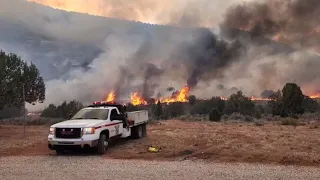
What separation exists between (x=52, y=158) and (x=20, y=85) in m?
29.1

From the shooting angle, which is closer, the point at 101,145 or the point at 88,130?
the point at 88,130

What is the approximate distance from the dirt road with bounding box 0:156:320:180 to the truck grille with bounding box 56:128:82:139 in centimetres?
105

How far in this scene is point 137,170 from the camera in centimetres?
1118

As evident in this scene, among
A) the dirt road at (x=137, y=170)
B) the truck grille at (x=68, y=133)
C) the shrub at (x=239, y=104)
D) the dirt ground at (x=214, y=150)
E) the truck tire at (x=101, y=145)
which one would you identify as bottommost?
the dirt road at (x=137, y=170)

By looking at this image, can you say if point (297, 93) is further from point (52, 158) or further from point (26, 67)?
point (52, 158)

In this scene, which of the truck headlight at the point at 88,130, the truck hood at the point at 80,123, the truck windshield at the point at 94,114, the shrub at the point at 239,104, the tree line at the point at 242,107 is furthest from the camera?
the shrub at the point at 239,104

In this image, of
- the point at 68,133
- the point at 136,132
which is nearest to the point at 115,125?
the point at 68,133

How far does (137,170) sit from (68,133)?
444 cm

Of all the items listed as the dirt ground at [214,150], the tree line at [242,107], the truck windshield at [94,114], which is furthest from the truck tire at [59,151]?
the tree line at [242,107]

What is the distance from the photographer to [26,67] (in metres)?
47.3

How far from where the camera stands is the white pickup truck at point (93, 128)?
1430cm

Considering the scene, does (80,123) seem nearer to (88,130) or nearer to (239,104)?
(88,130)

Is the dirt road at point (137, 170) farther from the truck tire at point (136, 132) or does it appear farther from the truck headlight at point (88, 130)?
the truck tire at point (136, 132)

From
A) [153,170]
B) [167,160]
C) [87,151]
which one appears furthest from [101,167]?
[87,151]
